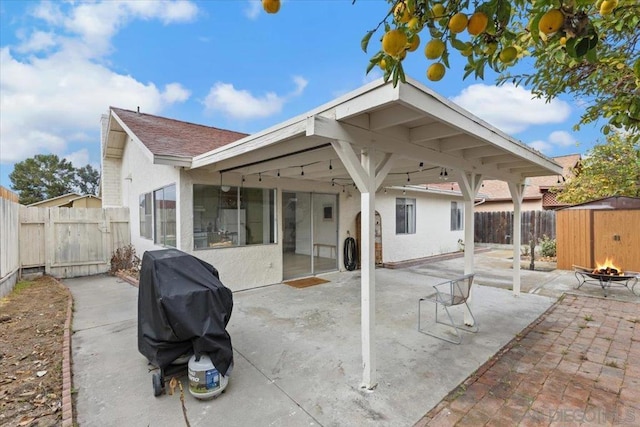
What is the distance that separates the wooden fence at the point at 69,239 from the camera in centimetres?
773

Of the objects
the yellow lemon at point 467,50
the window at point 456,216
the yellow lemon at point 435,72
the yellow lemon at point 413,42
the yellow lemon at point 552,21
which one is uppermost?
the yellow lemon at point 467,50

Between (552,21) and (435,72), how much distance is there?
0.42m

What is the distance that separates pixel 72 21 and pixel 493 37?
9.71 m

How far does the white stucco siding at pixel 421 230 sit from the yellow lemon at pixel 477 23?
8.41 m

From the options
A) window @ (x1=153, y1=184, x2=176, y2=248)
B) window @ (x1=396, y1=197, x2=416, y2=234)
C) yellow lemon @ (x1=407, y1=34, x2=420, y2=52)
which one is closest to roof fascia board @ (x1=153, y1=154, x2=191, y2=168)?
window @ (x1=153, y1=184, x2=176, y2=248)

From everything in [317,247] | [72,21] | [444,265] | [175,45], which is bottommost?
[444,265]

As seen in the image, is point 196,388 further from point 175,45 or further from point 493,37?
point 175,45

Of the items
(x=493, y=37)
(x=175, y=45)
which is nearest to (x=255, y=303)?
(x=493, y=37)

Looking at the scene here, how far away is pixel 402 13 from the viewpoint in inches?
51.6

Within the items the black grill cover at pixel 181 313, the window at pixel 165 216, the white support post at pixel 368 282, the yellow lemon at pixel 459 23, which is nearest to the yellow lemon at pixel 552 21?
the yellow lemon at pixel 459 23

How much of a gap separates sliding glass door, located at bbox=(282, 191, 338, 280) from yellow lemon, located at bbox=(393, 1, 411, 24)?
6188mm

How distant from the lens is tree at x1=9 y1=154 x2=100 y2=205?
2975cm

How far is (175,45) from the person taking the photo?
400 inches

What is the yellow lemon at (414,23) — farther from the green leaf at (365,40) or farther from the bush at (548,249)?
the bush at (548,249)
